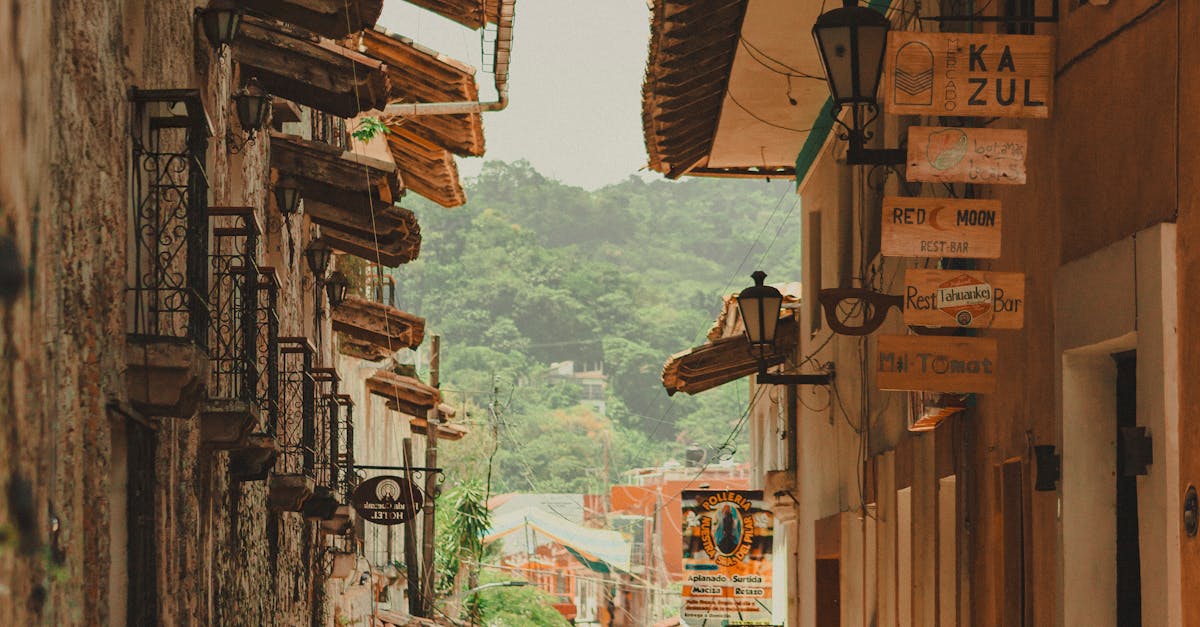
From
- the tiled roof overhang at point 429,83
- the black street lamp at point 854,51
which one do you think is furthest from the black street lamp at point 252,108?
the black street lamp at point 854,51

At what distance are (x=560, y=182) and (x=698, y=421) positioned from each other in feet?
159

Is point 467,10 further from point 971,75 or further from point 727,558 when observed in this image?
point 971,75

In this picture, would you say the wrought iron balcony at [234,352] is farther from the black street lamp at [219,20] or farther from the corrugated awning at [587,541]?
the corrugated awning at [587,541]

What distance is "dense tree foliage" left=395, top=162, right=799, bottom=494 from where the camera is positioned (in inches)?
4168

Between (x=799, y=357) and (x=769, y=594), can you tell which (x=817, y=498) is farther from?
(x=769, y=594)

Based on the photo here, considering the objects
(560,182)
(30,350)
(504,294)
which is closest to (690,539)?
(30,350)

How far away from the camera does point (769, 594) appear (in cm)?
2295

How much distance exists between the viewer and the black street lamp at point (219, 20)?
1116 cm

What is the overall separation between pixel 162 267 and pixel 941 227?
431cm

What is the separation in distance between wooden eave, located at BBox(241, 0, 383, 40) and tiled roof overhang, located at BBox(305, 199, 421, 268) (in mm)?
5225

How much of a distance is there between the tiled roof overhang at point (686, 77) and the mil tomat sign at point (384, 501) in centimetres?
581

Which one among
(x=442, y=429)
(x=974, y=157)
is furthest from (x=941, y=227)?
(x=442, y=429)

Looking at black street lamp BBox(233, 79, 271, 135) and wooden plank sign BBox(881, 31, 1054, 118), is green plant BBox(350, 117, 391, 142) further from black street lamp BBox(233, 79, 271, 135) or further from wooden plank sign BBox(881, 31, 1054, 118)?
wooden plank sign BBox(881, 31, 1054, 118)

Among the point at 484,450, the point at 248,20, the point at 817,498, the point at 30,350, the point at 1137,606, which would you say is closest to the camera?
the point at 30,350
